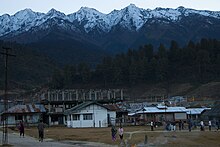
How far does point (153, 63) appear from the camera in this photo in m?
117

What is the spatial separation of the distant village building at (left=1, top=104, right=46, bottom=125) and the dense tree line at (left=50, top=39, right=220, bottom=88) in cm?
4904

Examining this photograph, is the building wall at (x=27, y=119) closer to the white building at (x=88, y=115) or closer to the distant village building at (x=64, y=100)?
the distant village building at (x=64, y=100)

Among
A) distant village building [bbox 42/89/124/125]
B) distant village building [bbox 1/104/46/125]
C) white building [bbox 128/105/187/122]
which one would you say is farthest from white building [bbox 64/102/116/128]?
distant village building [bbox 1/104/46/125]

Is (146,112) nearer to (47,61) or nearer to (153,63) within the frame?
(153,63)

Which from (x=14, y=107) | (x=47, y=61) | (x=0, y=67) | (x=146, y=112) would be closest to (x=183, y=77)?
(x=146, y=112)

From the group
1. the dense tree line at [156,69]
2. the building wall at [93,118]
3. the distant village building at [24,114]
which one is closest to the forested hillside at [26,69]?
the dense tree line at [156,69]

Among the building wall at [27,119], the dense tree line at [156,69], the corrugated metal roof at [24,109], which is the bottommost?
the building wall at [27,119]

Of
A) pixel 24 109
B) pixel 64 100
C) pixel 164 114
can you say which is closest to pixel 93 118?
pixel 64 100

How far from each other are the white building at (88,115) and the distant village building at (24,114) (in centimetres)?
843

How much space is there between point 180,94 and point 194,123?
167ft

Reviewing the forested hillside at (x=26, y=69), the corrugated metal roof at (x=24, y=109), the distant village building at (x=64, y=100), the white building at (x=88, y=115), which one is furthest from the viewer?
the forested hillside at (x=26, y=69)

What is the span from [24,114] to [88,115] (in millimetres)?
12231

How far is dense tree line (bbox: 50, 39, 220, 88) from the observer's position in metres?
114

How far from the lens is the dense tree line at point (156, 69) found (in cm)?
11431
